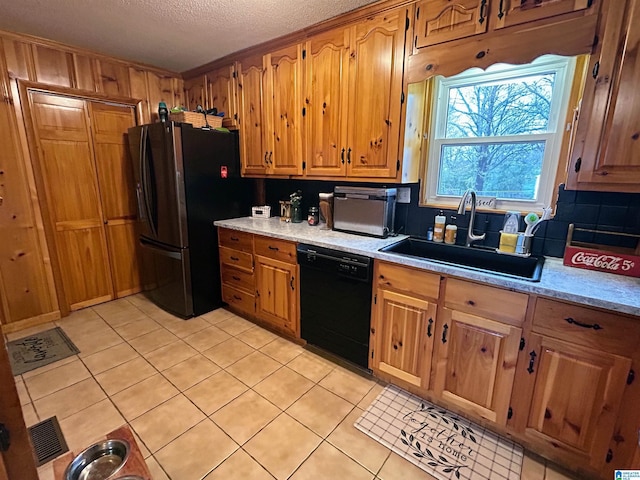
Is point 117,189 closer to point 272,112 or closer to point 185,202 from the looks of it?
point 185,202

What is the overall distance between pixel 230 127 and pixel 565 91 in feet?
8.54

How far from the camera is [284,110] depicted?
2547mm

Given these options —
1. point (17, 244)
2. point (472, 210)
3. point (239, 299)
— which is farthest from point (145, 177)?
point (472, 210)

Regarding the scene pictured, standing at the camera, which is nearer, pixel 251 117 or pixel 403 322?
pixel 403 322

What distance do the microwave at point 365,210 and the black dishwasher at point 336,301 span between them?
1.16 feet

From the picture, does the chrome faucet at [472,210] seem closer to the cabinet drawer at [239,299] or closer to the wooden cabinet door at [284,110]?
the wooden cabinet door at [284,110]

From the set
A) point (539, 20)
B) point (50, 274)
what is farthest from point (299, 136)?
point (50, 274)

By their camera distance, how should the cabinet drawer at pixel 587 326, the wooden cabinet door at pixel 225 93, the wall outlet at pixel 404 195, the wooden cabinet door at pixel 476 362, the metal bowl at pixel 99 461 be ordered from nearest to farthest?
the metal bowl at pixel 99 461
the cabinet drawer at pixel 587 326
the wooden cabinet door at pixel 476 362
the wall outlet at pixel 404 195
the wooden cabinet door at pixel 225 93

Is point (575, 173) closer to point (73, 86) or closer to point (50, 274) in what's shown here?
point (73, 86)

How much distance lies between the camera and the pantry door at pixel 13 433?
615 mm

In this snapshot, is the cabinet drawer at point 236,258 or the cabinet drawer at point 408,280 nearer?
the cabinet drawer at point 408,280

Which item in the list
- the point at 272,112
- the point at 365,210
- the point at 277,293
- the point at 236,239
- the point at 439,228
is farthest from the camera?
the point at 236,239

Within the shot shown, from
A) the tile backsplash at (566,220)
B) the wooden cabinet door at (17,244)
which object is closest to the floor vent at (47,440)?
the wooden cabinet door at (17,244)

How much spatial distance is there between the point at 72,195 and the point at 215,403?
244cm
